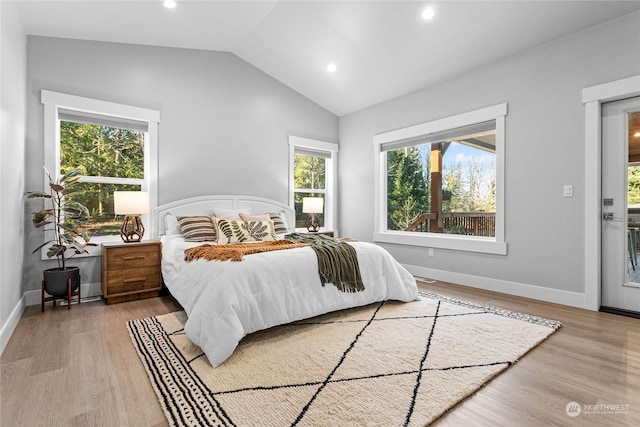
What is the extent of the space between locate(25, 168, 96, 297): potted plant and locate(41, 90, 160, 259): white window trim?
0.19m

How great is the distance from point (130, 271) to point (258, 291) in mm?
1818

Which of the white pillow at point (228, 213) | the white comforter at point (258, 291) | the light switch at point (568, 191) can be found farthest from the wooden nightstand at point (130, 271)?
the light switch at point (568, 191)

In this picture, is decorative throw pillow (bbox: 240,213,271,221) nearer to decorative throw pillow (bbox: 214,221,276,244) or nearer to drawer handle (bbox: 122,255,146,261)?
decorative throw pillow (bbox: 214,221,276,244)

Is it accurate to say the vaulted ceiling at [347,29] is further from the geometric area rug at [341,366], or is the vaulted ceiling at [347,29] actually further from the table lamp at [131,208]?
the geometric area rug at [341,366]

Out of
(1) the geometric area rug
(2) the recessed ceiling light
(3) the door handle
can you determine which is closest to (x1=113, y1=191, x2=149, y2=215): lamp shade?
(1) the geometric area rug

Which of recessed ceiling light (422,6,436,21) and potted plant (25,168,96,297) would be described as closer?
potted plant (25,168,96,297)

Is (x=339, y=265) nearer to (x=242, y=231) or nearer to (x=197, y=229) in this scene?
(x=242, y=231)

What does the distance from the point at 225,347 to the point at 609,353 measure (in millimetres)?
2460

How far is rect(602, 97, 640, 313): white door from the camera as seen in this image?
2951 mm

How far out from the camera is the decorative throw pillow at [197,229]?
3.63 m

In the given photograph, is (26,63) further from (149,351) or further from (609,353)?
(609,353)

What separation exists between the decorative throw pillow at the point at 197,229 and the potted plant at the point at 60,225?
0.91 m

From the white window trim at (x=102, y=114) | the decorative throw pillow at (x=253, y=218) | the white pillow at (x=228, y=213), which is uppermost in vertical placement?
the white window trim at (x=102, y=114)

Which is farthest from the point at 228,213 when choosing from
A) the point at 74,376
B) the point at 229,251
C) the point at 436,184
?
the point at 436,184
